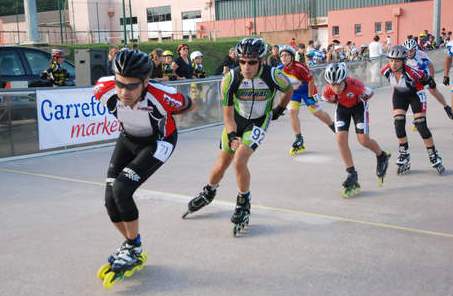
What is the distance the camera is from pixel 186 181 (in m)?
8.33

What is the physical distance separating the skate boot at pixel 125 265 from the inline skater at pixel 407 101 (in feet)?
16.2

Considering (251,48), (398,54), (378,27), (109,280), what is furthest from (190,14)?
(109,280)

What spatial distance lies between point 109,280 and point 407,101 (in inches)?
226

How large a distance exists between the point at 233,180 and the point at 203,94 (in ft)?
20.0

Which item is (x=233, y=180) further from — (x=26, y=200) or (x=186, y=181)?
(x=26, y=200)

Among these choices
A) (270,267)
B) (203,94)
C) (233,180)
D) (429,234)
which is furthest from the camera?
(203,94)

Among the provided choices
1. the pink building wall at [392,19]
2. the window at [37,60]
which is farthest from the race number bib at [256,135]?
the pink building wall at [392,19]

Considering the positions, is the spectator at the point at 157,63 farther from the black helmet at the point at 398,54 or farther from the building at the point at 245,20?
the building at the point at 245,20

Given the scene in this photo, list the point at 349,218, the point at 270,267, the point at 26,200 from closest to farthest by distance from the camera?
the point at 270,267
the point at 349,218
the point at 26,200

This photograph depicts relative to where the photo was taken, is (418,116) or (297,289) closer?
(297,289)

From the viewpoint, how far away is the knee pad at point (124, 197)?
14.8ft

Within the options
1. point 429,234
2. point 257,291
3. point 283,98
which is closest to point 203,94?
point 283,98

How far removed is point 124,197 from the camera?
450 centimetres

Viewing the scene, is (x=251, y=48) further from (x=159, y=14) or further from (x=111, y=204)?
(x=159, y=14)
